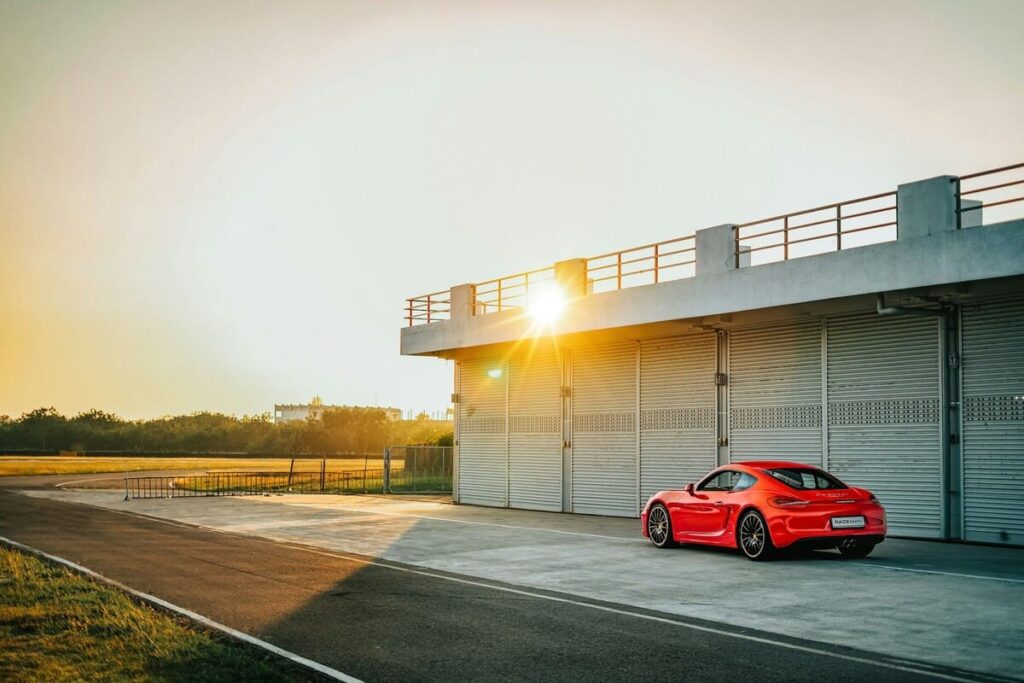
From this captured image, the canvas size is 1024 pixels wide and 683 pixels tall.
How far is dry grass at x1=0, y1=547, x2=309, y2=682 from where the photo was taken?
724 cm

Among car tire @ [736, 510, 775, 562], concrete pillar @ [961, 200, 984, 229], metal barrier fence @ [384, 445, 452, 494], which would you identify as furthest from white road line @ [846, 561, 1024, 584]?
metal barrier fence @ [384, 445, 452, 494]

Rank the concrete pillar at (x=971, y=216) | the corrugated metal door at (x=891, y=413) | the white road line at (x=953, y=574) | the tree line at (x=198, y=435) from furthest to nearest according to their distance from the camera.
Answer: the tree line at (x=198, y=435), the concrete pillar at (x=971, y=216), the corrugated metal door at (x=891, y=413), the white road line at (x=953, y=574)

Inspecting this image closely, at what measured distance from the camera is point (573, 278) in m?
27.0

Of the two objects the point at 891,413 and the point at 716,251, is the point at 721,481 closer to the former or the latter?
the point at 891,413

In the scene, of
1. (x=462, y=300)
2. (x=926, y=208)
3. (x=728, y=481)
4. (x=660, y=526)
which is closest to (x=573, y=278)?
(x=462, y=300)

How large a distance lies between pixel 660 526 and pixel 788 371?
21.4 feet

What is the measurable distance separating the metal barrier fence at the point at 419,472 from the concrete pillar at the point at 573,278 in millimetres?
13627

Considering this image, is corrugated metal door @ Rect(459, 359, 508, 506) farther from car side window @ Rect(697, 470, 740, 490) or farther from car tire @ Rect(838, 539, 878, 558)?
car tire @ Rect(838, 539, 878, 558)

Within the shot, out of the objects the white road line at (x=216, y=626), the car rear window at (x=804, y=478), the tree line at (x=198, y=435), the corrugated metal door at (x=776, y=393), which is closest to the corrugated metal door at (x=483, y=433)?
the corrugated metal door at (x=776, y=393)

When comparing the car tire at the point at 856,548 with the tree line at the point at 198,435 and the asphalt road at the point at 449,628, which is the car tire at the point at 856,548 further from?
the tree line at the point at 198,435

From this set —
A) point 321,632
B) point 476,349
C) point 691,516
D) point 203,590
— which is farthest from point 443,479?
point 321,632

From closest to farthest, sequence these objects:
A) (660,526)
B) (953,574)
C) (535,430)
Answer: (953,574), (660,526), (535,430)

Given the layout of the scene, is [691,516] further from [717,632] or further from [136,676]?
[136,676]

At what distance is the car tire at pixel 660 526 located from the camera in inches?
658
